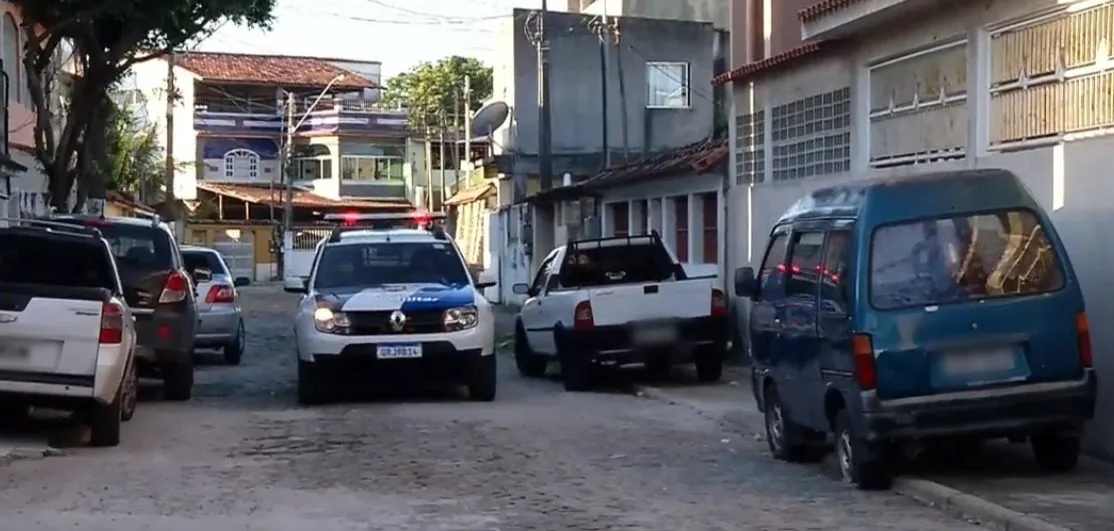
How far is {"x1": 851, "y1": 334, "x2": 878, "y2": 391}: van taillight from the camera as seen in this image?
419 inches

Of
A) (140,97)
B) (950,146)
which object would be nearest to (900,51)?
(950,146)

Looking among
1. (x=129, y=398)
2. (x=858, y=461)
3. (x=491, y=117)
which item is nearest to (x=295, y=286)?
(x=129, y=398)

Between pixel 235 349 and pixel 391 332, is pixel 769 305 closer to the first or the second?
pixel 391 332

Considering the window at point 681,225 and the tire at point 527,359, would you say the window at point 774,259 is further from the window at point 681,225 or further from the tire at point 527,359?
the window at point 681,225

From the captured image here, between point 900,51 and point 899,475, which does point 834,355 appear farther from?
point 900,51

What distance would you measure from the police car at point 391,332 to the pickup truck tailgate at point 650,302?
160 centimetres

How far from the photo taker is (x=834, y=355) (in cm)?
1115

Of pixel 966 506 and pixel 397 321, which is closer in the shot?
pixel 966 506

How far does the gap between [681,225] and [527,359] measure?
5902mm

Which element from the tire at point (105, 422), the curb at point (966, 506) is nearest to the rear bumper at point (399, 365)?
the tire at point (105, 422)

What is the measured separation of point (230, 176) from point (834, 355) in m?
69.4

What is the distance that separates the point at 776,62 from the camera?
20.9m

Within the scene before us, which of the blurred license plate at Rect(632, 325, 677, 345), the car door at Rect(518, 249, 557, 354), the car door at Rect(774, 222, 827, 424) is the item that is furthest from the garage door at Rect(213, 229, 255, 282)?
the car door at Rect(774, 222, 827, 424)

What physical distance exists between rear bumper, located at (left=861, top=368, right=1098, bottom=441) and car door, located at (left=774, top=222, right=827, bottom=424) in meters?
1.06
